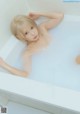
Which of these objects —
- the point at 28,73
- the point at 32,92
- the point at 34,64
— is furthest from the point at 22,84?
the point at 34,64

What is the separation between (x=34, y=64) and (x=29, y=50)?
10cm

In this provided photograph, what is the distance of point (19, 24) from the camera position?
1487 millimetres

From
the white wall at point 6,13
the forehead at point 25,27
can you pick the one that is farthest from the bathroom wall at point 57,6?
the forehead at point 25,27

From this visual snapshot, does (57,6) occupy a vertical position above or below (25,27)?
above

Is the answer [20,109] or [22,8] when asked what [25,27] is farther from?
[20,109]

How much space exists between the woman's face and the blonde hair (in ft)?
0.08

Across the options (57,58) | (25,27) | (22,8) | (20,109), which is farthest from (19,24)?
(20,109)

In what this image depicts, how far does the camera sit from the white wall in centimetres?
147

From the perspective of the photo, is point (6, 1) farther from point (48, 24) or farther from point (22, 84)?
point (22, 84)

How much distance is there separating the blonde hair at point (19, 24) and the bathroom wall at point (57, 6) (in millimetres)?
164

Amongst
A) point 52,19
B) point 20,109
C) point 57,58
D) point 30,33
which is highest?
point 52,19

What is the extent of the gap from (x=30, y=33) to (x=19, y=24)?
9cm

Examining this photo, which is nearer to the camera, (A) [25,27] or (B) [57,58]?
(A) [25,27]

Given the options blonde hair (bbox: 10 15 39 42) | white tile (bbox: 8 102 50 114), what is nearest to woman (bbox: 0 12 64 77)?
blonde hair (bbox: 10 15 39 42)
